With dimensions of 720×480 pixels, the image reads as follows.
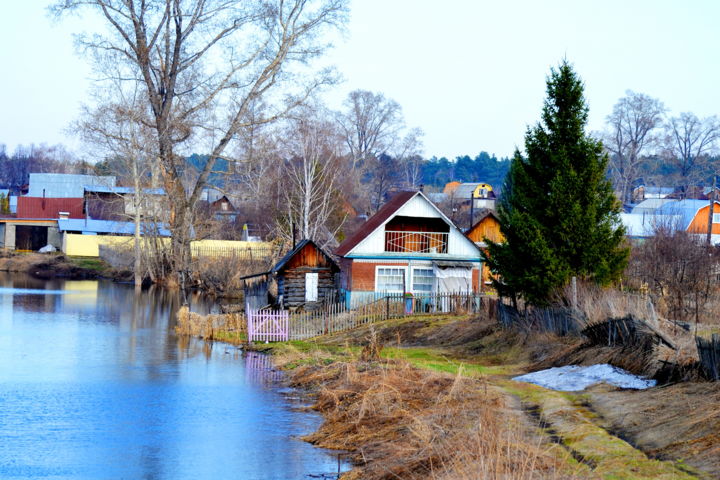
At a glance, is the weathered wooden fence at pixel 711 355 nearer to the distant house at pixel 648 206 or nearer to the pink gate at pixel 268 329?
the pink gate at pixel 268 329

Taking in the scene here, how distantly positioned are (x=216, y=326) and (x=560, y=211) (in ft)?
52.8

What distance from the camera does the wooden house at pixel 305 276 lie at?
38781mm

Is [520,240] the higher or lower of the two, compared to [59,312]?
higher

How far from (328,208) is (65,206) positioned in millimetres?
35799

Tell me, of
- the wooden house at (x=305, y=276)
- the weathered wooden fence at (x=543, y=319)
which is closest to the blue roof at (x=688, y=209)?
the wooden house at (x=305, y=276)

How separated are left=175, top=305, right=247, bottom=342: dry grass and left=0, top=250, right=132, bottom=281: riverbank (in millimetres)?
Result: 29828

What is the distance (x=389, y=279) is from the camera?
1550 inches

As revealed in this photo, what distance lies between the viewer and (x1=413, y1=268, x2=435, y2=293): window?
39875mm

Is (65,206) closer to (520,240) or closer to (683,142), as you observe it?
(520,240)

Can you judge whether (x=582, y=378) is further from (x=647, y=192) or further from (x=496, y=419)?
(x=647, y=192)

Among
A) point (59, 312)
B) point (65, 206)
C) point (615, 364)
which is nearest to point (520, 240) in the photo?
point (615, 364)

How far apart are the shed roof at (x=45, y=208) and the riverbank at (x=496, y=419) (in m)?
62.0

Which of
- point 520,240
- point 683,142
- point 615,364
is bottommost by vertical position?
point 615,364

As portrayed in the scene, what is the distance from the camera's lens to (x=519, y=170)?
2491 centimetres
